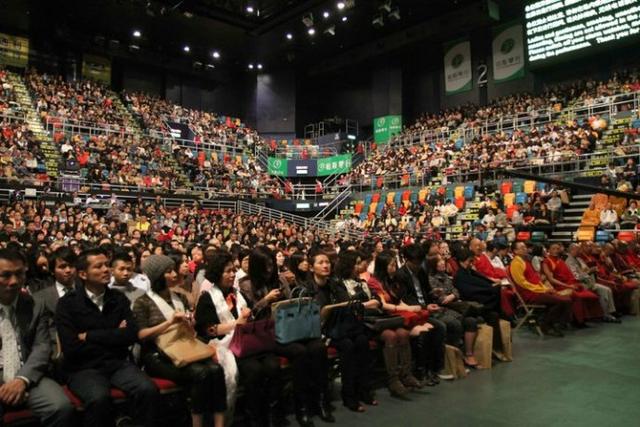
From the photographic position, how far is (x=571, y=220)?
42.8ft

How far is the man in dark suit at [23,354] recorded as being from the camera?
2607mm

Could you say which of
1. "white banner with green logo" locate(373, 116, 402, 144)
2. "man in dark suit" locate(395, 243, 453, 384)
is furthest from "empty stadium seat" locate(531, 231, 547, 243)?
"white banner with green logo" locate(373, 116, 402, 144)

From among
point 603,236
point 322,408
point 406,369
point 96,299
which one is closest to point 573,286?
point 406,369

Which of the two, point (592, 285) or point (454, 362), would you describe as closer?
point (454, 362)

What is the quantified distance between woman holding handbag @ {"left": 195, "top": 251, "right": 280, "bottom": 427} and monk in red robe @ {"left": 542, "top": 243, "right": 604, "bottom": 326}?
16.1 feet

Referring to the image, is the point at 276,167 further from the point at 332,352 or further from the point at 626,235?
the point at 332,352

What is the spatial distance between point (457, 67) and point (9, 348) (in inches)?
967

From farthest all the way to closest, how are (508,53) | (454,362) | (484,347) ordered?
(508,53) < (484,347) < (454,362)

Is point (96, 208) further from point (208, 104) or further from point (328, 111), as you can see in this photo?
point (328, 111)

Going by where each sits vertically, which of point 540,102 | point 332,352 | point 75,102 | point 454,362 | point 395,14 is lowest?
point 454,362

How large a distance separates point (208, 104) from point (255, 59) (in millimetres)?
4357

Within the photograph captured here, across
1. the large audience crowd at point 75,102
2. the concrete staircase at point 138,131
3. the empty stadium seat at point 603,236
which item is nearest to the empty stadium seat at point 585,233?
the empty stadium seat at point 603,236

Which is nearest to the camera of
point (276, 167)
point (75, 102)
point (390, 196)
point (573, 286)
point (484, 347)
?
point (484, 347)

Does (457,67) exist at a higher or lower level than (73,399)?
higher
